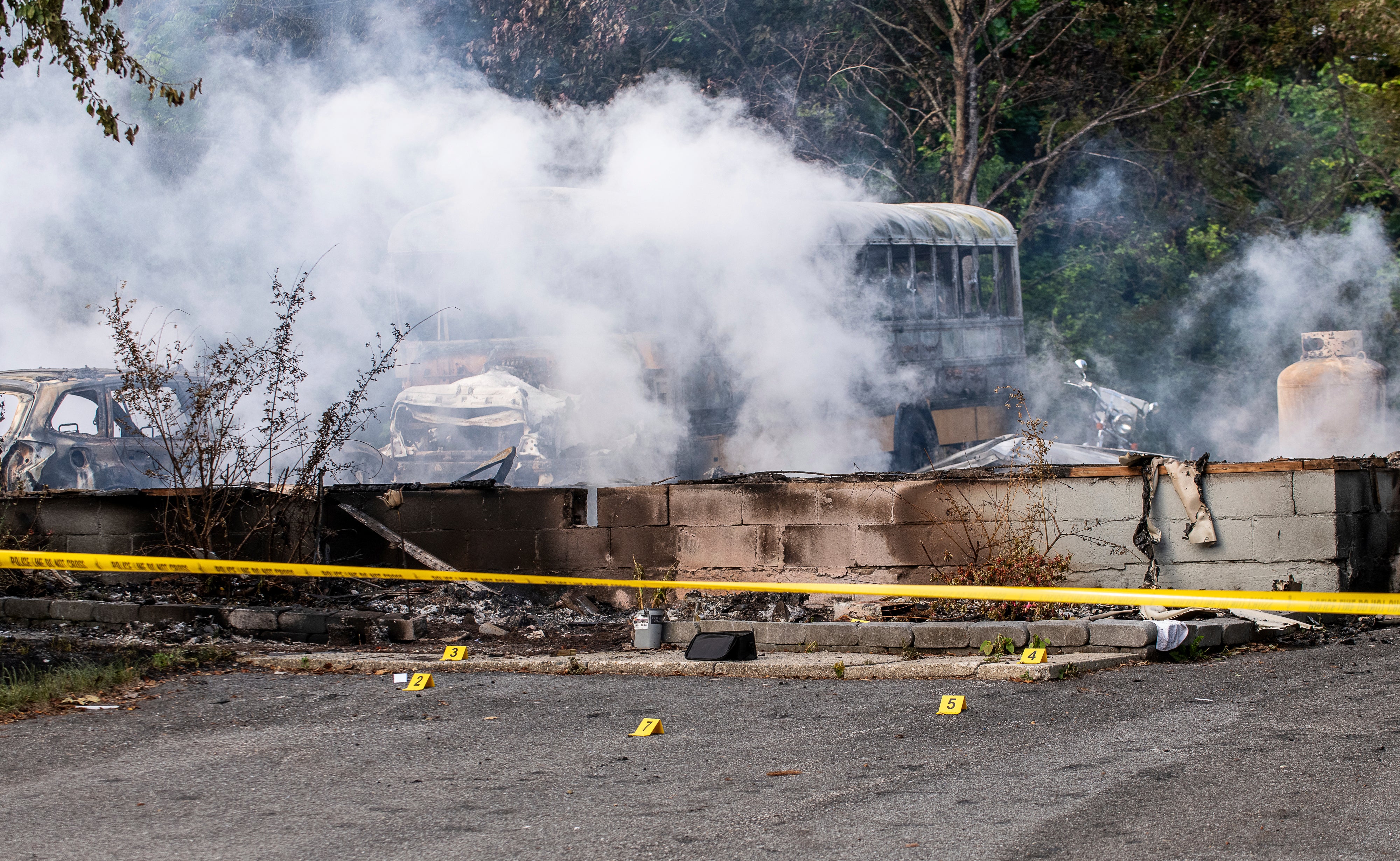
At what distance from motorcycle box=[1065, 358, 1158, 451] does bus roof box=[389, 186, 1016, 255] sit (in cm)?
270

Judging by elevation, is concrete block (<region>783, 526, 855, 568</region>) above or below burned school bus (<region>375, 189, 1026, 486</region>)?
below

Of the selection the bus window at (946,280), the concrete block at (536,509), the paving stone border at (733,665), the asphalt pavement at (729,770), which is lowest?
the asphalt pavement at (729,770)

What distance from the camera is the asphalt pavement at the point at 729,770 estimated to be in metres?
3.48

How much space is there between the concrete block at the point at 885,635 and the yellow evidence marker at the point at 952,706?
4.32 feet

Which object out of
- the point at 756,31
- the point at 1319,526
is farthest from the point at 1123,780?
the point at 756,31

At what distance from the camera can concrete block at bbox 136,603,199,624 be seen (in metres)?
7.54

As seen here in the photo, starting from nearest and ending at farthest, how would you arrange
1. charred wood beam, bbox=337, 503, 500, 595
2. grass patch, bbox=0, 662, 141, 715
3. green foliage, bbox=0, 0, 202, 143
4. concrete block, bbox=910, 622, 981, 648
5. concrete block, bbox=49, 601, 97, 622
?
1. grass patch, bbox=0, 662, 141, 715
2. concrete block, bbox=910, 622, 981, 648
3. green foliage, bbox=0, 0, 202, 143
4. concrete block, bbox=49, 601, 97, 622
5. charred wood beam, bbox=337, 503, 500, 595

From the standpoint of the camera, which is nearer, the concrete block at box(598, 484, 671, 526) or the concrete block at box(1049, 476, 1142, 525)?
the concrete block at box(1049, 476, 1142, 525)

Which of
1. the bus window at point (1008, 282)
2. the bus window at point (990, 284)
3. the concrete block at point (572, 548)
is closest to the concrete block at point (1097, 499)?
the concrete block at point (572, 548)

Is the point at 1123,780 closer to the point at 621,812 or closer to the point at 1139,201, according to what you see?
the point at 621,812

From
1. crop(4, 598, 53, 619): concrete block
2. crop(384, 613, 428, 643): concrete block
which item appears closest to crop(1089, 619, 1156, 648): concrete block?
crop(384, 613, 428, 643): concrete block

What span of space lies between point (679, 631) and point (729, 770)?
8.87 ft

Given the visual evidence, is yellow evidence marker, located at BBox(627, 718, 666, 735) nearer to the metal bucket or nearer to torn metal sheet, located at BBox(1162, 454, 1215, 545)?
the metal bucket

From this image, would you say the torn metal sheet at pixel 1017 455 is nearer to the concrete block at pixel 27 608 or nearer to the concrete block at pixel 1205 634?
the concrete block at pixel 1205 634
